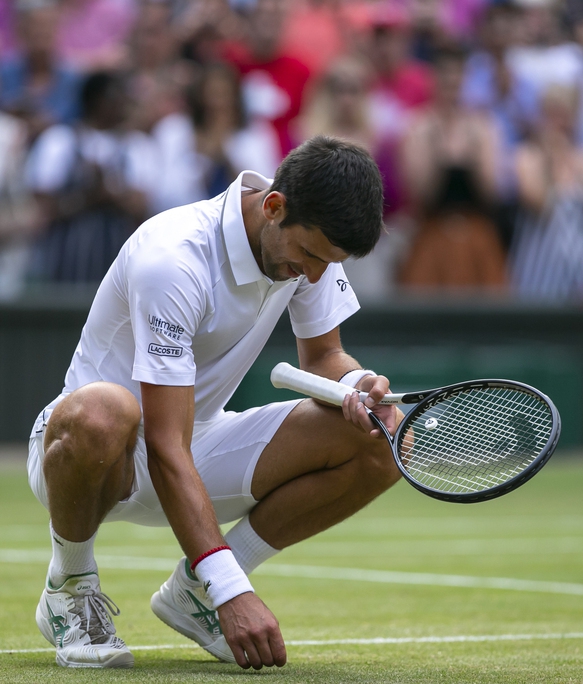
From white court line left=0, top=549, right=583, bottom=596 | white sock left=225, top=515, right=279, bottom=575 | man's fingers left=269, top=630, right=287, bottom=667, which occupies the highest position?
man's fingers left=269, top=630, right=287, bottom=667

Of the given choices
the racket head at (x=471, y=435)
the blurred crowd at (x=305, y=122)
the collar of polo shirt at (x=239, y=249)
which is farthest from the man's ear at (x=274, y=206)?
the blurred crowd at (x=305, y=122)

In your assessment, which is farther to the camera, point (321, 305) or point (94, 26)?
point (94, 26)

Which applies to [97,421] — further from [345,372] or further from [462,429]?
[462,429]

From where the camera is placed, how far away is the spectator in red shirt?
1049cm

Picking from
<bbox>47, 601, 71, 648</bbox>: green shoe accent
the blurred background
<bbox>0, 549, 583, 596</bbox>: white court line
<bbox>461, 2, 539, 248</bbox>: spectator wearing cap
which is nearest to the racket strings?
<bbox>47, 601, 71, 648</bbox>: green shoe accent

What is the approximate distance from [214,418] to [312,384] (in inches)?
17.7

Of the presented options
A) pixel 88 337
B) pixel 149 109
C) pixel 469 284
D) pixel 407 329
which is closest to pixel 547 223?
pixel 469 284

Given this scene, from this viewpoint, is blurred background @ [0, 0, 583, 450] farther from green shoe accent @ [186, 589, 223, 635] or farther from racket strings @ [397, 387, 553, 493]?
racket strings @ [397, 387, 553, 493]

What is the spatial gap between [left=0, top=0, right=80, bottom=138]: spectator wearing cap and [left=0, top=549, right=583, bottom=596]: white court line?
16.2 ft

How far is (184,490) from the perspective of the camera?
3088 millimetres

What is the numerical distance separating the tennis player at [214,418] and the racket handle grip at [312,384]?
0.23 ft

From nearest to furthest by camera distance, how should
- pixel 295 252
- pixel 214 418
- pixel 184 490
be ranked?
pixel 184 490, pixel 295 252, pixel 214 418

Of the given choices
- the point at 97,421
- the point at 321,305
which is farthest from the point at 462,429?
the point at 97,421

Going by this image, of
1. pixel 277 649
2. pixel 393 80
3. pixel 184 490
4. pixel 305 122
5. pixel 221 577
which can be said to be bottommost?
pixel 305 122
